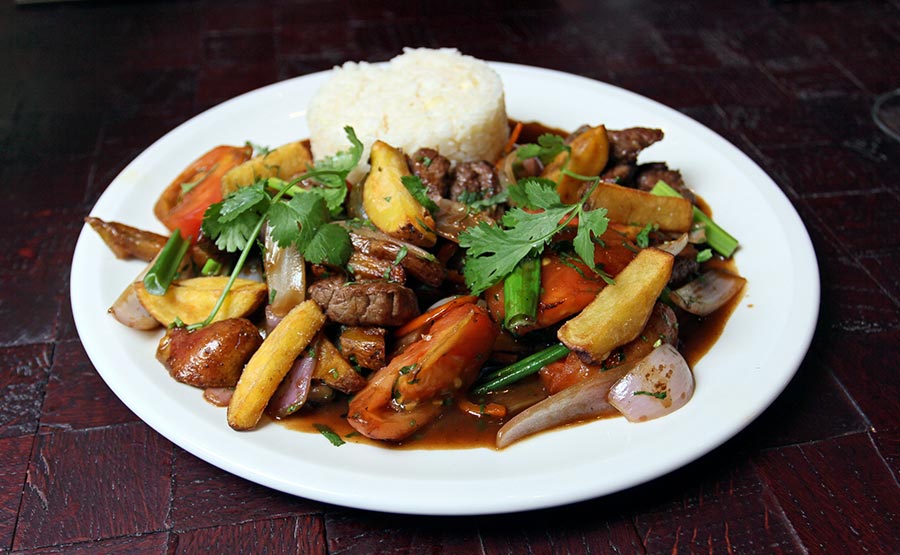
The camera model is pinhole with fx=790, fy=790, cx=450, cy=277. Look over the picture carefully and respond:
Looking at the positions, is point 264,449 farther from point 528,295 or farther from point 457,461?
point 528,295

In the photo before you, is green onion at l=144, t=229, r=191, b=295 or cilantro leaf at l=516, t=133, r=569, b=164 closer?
green onion at l=144, t=229, r=191, b=295

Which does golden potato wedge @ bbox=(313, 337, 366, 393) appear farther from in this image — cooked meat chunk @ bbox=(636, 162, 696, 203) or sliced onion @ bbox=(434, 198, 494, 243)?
cooked meat chunk @ bbox=(636, 162, 696, 203)

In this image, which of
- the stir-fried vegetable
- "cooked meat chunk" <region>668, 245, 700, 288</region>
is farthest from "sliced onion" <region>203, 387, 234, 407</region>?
"cooked meat chunk" <region>668, 245, 700, 288</region>

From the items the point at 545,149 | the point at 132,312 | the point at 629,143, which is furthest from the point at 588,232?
the point at 132,312

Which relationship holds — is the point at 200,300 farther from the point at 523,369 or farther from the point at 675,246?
the point at 675,246

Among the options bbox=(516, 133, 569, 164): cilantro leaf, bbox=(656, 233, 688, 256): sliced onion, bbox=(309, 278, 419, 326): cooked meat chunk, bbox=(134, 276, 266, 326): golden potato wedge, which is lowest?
bbox=(134, 276, 266, 326): golden potato wedge
